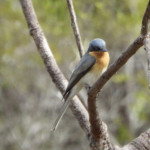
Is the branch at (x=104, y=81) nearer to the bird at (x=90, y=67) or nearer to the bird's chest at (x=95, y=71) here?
the bird at (x=90, y=67)

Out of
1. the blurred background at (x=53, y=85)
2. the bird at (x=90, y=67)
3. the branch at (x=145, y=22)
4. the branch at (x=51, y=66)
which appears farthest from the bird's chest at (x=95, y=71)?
the blurred background at (x=53, y=85)

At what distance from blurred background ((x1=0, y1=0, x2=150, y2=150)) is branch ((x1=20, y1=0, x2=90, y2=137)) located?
5.31 meters

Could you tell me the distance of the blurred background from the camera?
10.4m

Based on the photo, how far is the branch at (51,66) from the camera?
346cm

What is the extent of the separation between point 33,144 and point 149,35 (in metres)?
9.65

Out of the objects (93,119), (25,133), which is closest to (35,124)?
(25,133)

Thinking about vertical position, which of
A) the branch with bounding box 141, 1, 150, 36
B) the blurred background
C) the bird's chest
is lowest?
the blurred background

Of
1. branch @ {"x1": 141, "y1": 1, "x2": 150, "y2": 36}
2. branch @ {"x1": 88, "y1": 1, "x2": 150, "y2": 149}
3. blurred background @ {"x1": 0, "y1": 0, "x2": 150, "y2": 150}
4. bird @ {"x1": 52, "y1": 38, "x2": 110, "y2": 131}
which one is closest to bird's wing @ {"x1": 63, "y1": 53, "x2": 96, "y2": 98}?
bird @ {"x1": 52, "y1": 38, "x2": 110, "y2": 131}

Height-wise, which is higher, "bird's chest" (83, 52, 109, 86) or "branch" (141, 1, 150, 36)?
"branch" (141, 1, 150, 36)

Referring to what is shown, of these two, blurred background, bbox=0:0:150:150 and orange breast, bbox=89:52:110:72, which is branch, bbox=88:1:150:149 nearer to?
orange breast, bbox=89:52:110:72

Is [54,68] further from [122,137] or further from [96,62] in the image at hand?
[122,137]

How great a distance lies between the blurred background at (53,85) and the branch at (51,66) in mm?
5313

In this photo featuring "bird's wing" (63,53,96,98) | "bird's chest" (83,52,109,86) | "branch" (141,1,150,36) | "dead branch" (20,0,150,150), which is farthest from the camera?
"bird's chest" (83,52,109,86)

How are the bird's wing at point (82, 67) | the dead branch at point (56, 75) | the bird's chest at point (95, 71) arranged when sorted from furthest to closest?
the bird's chest at point (95, 71)
the bird's wing at point (82, 67)
the dead branch at point (56, 75)
